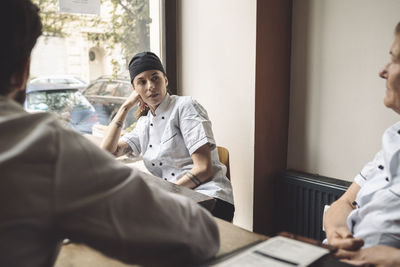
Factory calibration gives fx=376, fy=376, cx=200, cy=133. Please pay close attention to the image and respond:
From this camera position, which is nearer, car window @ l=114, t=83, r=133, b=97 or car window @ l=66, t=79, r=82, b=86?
car window @ l=66, t=79, r=82, b=86

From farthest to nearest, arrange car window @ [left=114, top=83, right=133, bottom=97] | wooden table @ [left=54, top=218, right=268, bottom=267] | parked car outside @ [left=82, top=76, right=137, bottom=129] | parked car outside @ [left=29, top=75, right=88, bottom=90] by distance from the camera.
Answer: car window @ [left=114, top=83, right=133, bottom=97]
parked car outside @ [left=82, top=76, right=137, bottom=129]
parked car outside @ [left=29, top=75, right=88, bottom=90]
wooden table @ [left=54, top=218, right=268, bottom=267]

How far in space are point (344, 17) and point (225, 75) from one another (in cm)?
81

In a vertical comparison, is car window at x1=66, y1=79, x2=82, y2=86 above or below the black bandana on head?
below

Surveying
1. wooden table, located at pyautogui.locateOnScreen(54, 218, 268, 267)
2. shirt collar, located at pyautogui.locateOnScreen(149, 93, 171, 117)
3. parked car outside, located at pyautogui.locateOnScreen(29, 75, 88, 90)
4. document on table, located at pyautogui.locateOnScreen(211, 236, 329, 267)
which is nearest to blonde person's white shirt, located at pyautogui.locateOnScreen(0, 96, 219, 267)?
document on table, located at pyautogui.locateOnScreen(211, 236, 329, 267)

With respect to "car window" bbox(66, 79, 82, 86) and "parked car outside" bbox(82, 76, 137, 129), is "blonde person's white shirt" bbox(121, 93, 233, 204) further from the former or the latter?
"car window" bbox(66, 79, 82, 86)

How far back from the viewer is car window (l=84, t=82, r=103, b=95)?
2512 millimetres

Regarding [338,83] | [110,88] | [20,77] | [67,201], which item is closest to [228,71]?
[338,83]

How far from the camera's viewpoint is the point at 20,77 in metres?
0.68

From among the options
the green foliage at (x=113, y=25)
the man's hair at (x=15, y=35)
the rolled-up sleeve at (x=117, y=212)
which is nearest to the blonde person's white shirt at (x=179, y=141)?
the green foliage at (x=113, y=25)

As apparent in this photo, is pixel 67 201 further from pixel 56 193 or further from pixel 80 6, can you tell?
pixel 80 6

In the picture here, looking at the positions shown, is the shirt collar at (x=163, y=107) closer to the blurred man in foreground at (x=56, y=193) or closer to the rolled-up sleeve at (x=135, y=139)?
the rolled-up sleeve at (x=135, y=139)

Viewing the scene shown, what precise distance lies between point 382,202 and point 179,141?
118 cm

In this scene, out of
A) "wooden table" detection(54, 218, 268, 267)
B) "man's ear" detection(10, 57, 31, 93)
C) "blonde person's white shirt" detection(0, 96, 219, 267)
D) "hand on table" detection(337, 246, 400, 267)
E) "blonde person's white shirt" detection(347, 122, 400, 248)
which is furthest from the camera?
"blonde person's white shirt" detection(347, 122, 400, 248)

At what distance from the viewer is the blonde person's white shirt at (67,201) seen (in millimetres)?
553
